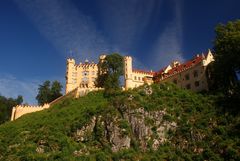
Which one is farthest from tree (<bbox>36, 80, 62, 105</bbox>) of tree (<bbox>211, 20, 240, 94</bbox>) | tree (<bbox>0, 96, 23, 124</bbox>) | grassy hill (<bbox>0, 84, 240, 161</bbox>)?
tree (<bbox>211, 20, 240, 94</bbox>)

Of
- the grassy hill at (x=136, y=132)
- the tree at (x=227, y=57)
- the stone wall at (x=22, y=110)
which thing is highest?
the tree at (x=227, y=57)

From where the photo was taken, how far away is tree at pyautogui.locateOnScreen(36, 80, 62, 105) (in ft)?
341

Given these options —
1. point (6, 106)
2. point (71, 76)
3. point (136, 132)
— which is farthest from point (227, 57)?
point (6, 106)

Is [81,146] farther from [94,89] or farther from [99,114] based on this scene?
[94,89]

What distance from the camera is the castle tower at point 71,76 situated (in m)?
96.5

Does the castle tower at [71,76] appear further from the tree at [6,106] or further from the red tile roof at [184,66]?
the red tile roof at [184,66]

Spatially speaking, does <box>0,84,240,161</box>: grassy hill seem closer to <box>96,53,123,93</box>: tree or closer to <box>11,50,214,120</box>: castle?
<box>11,50,214,120</box>: castle

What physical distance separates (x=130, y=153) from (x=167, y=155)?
20.1ft

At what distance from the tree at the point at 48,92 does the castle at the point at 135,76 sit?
8.64 meters

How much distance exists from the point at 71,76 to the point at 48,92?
11.4m

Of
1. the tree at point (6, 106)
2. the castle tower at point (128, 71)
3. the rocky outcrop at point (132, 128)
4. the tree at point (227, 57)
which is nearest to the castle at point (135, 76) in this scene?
the castle tower at point (128, 71)

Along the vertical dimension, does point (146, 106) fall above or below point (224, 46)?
below

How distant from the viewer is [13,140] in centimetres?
6625

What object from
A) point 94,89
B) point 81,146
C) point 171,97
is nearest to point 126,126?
point 81,146
